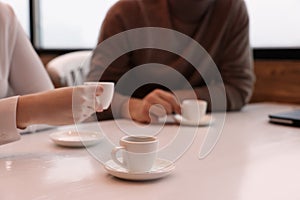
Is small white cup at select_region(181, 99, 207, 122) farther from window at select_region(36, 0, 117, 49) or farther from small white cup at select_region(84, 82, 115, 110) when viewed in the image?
window at select_region(36, 0, 117, 49)

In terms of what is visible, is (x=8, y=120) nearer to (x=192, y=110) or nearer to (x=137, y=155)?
(x=137, y=155)

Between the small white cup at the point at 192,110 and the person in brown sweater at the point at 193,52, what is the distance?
170 millimetres

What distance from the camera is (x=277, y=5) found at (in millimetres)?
1874

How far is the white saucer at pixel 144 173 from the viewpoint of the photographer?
672 millimetres

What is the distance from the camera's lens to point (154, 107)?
1262 mm

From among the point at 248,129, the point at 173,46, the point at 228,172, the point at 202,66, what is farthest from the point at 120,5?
the point at 228,172

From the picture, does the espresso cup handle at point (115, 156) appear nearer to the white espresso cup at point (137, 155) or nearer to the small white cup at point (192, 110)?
the white espresso cup at point (137, 155)

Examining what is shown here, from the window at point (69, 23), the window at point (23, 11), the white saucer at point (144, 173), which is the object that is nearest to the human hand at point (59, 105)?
the white saucer at point (144, 173)

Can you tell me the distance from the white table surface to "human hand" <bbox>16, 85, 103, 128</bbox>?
3.3 inches

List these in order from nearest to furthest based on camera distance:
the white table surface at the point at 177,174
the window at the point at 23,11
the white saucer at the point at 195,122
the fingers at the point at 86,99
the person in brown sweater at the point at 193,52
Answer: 1. the white table surface at the point at 177,174
2. the fingers at the point at 86,99
3. the white saucer at the point at 195,122
4. the person in brown sweater at the point at 193,52
5. the window at the point at 23,11

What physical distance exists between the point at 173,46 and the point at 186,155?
0.76 meters

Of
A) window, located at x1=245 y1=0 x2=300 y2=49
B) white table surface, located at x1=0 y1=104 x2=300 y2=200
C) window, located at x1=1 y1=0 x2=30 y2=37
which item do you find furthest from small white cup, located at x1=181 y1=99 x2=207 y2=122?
window, located at x1=1 y1=0 x2=30 y2=37

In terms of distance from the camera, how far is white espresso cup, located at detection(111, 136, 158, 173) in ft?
2.21

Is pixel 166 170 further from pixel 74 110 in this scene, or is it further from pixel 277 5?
pixel 277 5
